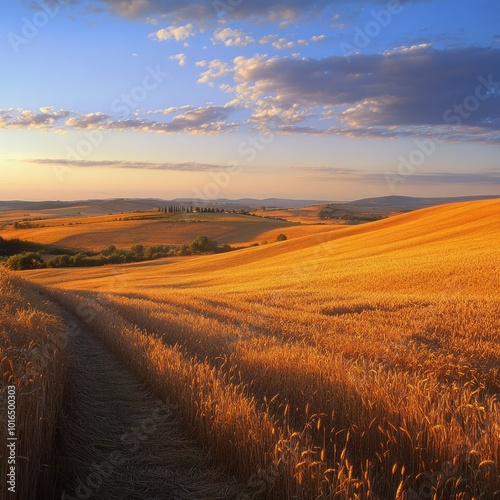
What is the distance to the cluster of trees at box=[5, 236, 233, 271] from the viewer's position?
5600 centimetres

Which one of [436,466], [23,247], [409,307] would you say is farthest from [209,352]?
[23,247]

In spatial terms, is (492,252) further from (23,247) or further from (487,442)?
(23,247)

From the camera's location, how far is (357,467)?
3953 millimetres

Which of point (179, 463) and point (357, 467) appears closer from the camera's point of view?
point (357, 467)

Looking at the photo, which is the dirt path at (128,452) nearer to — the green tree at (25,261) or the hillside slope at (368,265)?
the hillside slope at (368,265)

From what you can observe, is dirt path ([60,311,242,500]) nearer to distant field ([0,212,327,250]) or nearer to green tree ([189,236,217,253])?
green tree ([189,236,217,253])

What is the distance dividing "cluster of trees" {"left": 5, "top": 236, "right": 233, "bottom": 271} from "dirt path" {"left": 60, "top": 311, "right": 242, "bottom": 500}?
51839 mm

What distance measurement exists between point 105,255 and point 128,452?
200 feet

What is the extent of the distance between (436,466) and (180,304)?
1274 centimetres

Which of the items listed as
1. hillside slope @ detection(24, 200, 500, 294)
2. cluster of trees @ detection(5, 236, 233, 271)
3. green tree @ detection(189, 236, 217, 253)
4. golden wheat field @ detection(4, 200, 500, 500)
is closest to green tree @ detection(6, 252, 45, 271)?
cluster of trees @ detection(5, 236, 233, 271)

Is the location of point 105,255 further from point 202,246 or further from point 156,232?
point 156,232

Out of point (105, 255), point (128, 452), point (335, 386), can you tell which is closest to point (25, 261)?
point (105, 255)

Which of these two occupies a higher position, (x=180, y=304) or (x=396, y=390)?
(x=396, y=390)

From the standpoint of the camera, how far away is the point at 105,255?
6281 cm
